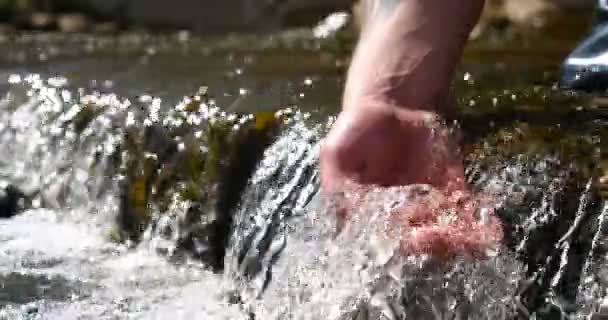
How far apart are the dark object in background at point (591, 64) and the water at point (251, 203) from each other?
0.05 meters

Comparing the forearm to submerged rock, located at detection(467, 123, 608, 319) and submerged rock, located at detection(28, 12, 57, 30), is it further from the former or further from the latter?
submerged rock, located at detection(28, 12, 57, 30)

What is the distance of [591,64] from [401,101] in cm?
55

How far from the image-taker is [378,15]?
1568mm

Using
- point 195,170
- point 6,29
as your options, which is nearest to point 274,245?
point 195,170

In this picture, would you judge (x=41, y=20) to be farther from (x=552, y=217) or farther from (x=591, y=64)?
(x=552, y=217)

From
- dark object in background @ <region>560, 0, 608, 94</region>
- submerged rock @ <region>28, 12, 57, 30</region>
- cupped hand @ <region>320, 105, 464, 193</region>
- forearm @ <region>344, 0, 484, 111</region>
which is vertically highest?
submerged rock @ <region>28, 12, 57, 30</region>

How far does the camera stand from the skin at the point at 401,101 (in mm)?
1419

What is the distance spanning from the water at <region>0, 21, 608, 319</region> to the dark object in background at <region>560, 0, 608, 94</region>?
0.05 meters

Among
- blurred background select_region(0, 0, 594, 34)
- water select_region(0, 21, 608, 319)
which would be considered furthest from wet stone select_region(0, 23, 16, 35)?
water select_region(0, 21, 608, 319)

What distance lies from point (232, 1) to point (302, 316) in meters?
3.72

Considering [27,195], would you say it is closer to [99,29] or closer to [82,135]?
[82,135]

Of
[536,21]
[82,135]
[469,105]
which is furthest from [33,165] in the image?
[536,21]

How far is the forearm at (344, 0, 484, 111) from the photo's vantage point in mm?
1507

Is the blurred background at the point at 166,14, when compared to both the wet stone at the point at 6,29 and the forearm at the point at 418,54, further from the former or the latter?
the forearm at the point at 418,54
